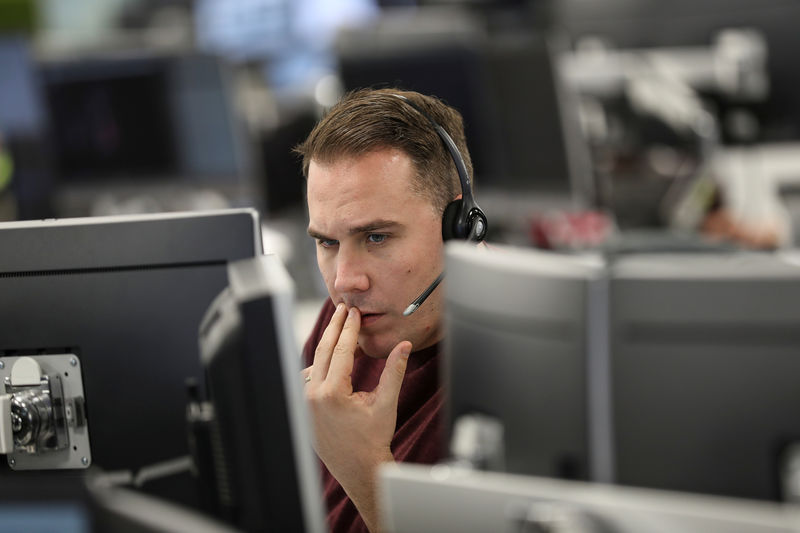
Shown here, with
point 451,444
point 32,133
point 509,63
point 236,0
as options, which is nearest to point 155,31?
point 236,0

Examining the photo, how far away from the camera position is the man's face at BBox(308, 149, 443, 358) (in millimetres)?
1238

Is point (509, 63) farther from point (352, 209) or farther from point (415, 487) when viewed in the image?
point (415, 487)

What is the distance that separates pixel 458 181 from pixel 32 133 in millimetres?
2630

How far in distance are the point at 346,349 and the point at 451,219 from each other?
0.21m

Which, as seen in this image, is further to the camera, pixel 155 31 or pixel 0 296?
pixel 155 31

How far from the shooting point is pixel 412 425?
3.95 feet

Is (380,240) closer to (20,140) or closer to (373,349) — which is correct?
(373,349)

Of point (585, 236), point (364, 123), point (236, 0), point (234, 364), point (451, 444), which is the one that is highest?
point (236, 0)

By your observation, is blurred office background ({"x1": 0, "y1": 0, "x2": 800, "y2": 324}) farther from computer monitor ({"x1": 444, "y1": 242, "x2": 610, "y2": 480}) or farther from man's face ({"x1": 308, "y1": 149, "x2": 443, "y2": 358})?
computer monitor ({"x1": 444, "y1": 242, "x2": 610, "y2": 480})

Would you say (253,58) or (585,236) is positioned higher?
(253,58)

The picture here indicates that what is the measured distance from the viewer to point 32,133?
353 centimetres

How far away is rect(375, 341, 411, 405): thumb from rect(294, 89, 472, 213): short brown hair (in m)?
0.20

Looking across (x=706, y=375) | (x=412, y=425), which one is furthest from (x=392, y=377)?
(x=706, y=375)

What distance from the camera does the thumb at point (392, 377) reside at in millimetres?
1193
